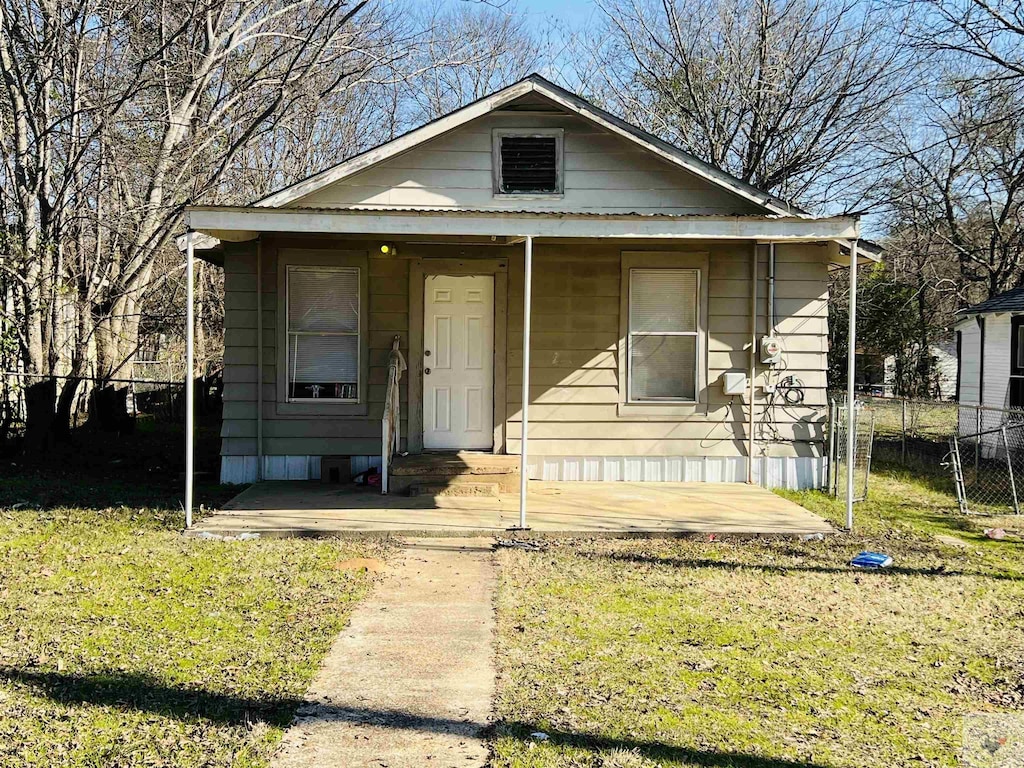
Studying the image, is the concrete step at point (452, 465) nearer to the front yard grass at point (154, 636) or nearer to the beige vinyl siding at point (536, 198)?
the front yard grass at point (154, 636)

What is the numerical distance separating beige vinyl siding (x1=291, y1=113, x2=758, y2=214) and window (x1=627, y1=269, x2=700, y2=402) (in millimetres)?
875

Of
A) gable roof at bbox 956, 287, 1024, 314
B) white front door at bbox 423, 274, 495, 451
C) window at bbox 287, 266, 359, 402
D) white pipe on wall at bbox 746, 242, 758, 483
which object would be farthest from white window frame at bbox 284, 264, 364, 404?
gable roof at bbox 956, 287, 1024, 314

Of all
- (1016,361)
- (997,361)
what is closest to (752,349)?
(1016,361)

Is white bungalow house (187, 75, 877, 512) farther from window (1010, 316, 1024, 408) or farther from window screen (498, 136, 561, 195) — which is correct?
window (1010, 316, 1024, 408)

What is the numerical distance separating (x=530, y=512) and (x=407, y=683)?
13.5 ft

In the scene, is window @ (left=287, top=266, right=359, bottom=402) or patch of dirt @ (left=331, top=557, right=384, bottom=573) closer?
patch of dirt @ (left=331, top=557, right=384, bottom=573)

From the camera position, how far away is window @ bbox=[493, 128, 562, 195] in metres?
9.86

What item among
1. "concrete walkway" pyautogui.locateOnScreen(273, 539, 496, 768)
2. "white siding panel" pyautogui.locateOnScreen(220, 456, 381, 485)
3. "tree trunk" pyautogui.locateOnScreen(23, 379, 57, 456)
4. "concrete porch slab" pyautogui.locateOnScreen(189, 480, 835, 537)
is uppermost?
"tree trunk" pyautogui.locateOnScreen(23, 379, 57, 456)

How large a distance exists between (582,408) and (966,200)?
20305mm

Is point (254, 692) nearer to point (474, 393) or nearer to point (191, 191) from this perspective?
point (474, 393)

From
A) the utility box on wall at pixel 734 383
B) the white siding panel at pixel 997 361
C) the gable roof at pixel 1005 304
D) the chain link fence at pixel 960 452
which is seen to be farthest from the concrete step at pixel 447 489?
the white siding panel at pixel 997 361

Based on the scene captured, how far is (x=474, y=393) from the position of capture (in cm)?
1028

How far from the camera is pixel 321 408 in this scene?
1012 centimetres

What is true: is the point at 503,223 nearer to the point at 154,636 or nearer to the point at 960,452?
the point at 154,636
